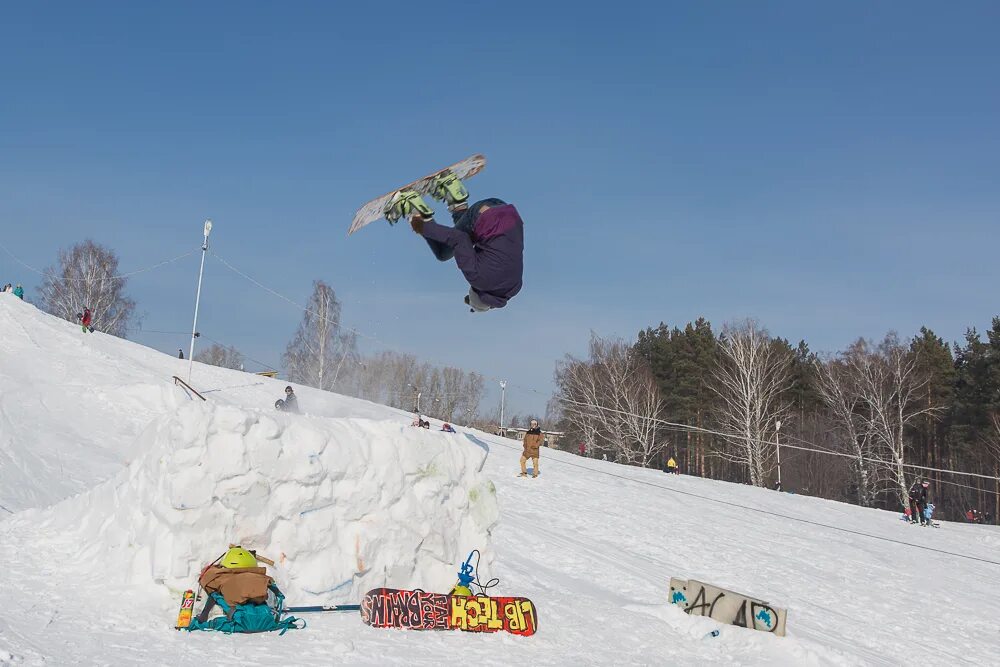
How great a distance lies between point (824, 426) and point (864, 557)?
3581 centimetres

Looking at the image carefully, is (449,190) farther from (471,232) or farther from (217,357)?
(217,357)

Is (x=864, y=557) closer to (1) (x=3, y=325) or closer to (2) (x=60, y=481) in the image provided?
(2) (x=60, y=481)

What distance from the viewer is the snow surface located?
6.08 meters

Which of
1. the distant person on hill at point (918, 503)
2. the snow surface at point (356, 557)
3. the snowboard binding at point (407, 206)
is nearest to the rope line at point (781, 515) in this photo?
the snow surface at point (356, 557)

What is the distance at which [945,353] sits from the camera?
46.5m

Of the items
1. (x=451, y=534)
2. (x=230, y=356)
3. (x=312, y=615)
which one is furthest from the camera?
(x=230, y=356)

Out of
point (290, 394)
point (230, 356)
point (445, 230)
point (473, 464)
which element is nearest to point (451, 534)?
point (473, 464)

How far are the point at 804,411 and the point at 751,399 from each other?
12471 mm

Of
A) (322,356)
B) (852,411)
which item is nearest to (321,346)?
(322,356)

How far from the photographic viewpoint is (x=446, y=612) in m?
7.25

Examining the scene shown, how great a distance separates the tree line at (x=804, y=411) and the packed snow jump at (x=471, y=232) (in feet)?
108

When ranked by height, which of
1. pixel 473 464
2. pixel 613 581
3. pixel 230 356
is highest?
pixel 230 356

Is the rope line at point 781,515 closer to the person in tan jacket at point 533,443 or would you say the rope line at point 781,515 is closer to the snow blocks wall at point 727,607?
the person in tan jacket at point 533,443

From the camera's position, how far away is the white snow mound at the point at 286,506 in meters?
6.48
